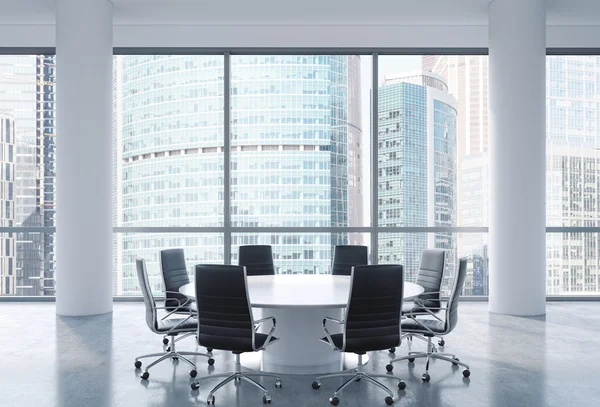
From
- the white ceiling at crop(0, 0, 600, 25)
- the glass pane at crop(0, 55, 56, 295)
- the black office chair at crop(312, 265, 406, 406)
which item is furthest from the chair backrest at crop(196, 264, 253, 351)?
the glass pane at crop(0, 55, 56, 295)

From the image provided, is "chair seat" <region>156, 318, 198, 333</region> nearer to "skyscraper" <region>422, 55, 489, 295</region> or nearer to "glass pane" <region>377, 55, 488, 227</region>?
"glass pane" <region>377, 55, 488, 227</region>

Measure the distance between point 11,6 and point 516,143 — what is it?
749 centimetres

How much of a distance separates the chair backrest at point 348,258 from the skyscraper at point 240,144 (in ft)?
7.27

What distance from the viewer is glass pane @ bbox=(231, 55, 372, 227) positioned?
30.1 feet

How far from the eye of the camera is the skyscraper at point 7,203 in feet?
29.7

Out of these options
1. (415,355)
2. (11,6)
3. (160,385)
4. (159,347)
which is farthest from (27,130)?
(415,355)

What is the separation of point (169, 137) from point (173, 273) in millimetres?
3942

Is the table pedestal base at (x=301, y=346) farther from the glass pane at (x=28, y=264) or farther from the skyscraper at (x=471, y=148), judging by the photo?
the glass pane at (x=28, y=264)

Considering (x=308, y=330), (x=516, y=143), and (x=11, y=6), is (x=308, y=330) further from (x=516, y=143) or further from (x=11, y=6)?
(x=11, y=6)

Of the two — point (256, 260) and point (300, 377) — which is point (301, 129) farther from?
point (300, 377)

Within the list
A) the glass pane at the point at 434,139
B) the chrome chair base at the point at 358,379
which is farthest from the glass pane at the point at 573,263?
the chrome chair base at the point at 358,379

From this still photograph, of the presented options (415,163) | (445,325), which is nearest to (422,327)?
(445,325)

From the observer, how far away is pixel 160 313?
788 centimetres

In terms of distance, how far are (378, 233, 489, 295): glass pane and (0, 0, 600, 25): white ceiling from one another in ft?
11.2
